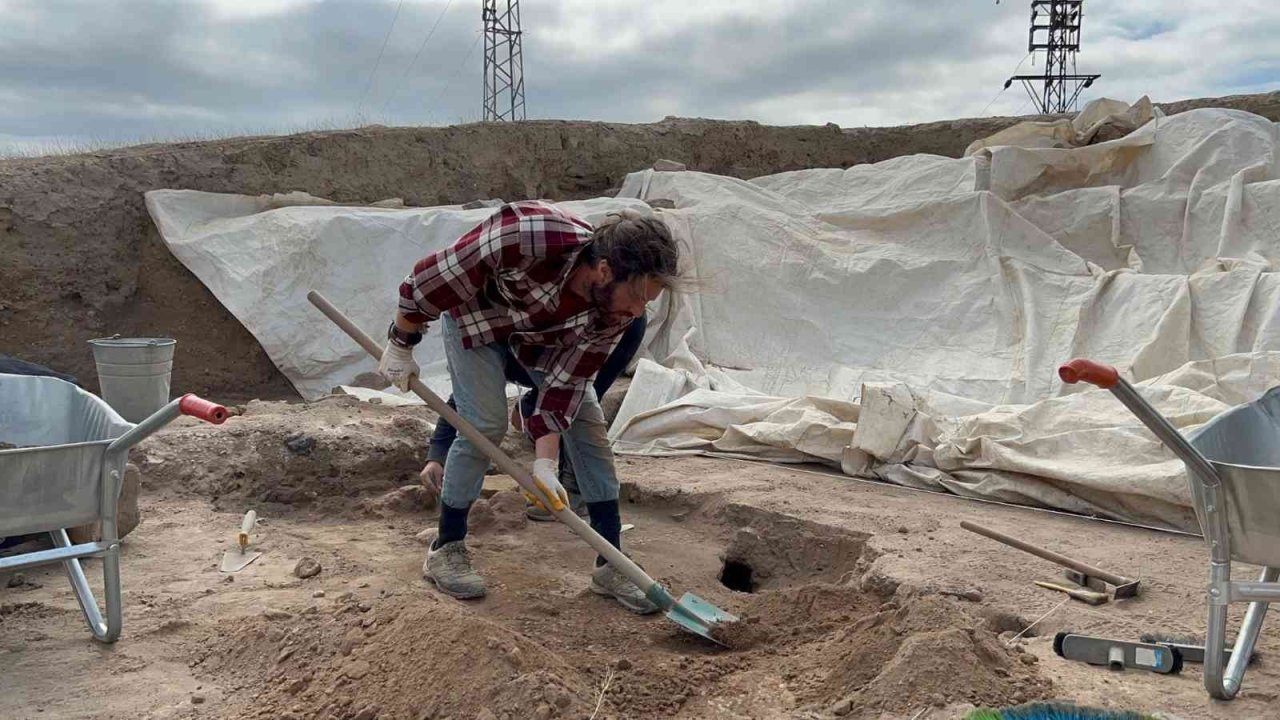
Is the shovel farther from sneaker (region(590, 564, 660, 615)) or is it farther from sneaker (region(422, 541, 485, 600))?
sneaker (region(422, 541, 485, 600))

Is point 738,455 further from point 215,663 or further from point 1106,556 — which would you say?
point 215,663

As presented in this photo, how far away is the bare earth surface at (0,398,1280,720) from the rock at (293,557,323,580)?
38 mm

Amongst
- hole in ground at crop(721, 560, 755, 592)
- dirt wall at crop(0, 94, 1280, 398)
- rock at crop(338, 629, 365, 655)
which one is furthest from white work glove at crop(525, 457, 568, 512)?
dirt wall at crop(0, 94, 1280, 398)

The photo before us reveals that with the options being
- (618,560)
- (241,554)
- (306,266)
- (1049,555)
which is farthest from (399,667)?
(306,266)

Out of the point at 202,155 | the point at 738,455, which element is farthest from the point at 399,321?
the point at 202,155

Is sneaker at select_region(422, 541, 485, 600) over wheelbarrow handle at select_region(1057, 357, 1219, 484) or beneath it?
beneath

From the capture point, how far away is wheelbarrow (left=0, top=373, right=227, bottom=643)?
90.6 inches

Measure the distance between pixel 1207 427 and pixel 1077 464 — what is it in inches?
71.6

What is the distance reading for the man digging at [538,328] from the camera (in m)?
2.54

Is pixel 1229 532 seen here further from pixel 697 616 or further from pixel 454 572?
pixel 454 572

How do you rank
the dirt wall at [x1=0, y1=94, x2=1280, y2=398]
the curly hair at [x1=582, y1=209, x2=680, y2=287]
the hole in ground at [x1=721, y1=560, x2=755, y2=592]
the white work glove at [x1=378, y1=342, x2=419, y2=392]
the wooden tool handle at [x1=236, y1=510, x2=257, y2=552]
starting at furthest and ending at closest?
the dirt wall at [x1=0, y1=94, x2=1280, y2=398], the hole in ground at [x1=721, y1=560, x2=755, y2=592], the wooden tool handle at [x1=236, y1=510, x2=257, y2=552], the white work glove at [x1=378, y1=342, x2=419, y2=392], the curly hair at [x1=582, y1=209, x2=680, y2=287]

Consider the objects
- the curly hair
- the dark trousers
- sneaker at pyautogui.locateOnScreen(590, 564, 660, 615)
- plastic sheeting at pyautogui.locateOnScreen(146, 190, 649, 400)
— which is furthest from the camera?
plastic sheeting at pyautogui.locateOnScreen(146, 190, 649, 400)

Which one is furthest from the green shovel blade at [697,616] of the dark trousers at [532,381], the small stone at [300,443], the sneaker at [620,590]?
the small stone at [300,443]

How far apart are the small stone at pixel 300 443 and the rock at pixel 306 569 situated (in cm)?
121
